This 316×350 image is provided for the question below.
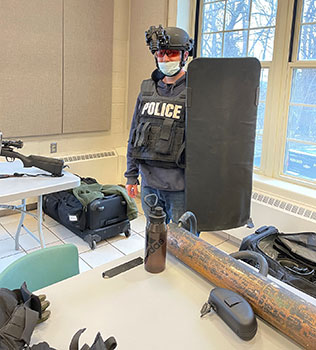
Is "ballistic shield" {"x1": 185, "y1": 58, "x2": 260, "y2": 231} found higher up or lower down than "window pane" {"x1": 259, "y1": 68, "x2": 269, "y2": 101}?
lower down

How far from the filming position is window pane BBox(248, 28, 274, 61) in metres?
3.01

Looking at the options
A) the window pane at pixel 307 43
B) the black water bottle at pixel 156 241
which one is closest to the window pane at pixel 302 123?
the window pane at pixel 307 43

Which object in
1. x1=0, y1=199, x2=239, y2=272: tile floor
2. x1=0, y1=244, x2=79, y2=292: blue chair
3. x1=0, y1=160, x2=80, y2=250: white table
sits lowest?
x1=0, y1=199, x2=239, y2=272: tile floor

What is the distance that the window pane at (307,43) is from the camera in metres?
2.77

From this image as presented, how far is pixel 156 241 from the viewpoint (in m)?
1.22

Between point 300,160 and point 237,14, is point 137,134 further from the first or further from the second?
point 237,14

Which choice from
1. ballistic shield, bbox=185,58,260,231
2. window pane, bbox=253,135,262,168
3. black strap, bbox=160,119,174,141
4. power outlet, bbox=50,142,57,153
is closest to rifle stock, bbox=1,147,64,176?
black strap, bbox=160,119,174,141

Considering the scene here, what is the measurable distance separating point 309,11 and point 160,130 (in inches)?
65.4

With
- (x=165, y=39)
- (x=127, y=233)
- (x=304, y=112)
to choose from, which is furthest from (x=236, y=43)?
(x=127, y=233)

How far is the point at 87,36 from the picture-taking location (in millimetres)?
3771

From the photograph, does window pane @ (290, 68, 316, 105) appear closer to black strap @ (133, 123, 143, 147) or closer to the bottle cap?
black strap @ (133, 123, 143, 147)

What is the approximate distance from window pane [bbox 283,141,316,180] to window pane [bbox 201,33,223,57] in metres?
→ 1.12

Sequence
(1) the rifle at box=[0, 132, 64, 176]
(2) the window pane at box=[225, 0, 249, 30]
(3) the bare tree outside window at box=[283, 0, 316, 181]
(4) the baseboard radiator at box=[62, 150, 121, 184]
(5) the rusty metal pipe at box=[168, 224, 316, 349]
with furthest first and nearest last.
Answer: (4) the baseboard radiator at box=[62, 150, 121, 184] → (2) the window pane at box=[225, 0, 249, 30] → (3) the bare tree outside window at box=[283, 0, 316, 181] → (1) the rifle at box=[0, 132, 64, 176] → (5) the rusty metal pipe at box=[168, 224, 316, 349]

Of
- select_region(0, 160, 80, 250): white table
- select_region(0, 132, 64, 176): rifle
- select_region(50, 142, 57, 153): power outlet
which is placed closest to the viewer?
select_region(0, 160, 80, 250): white table
